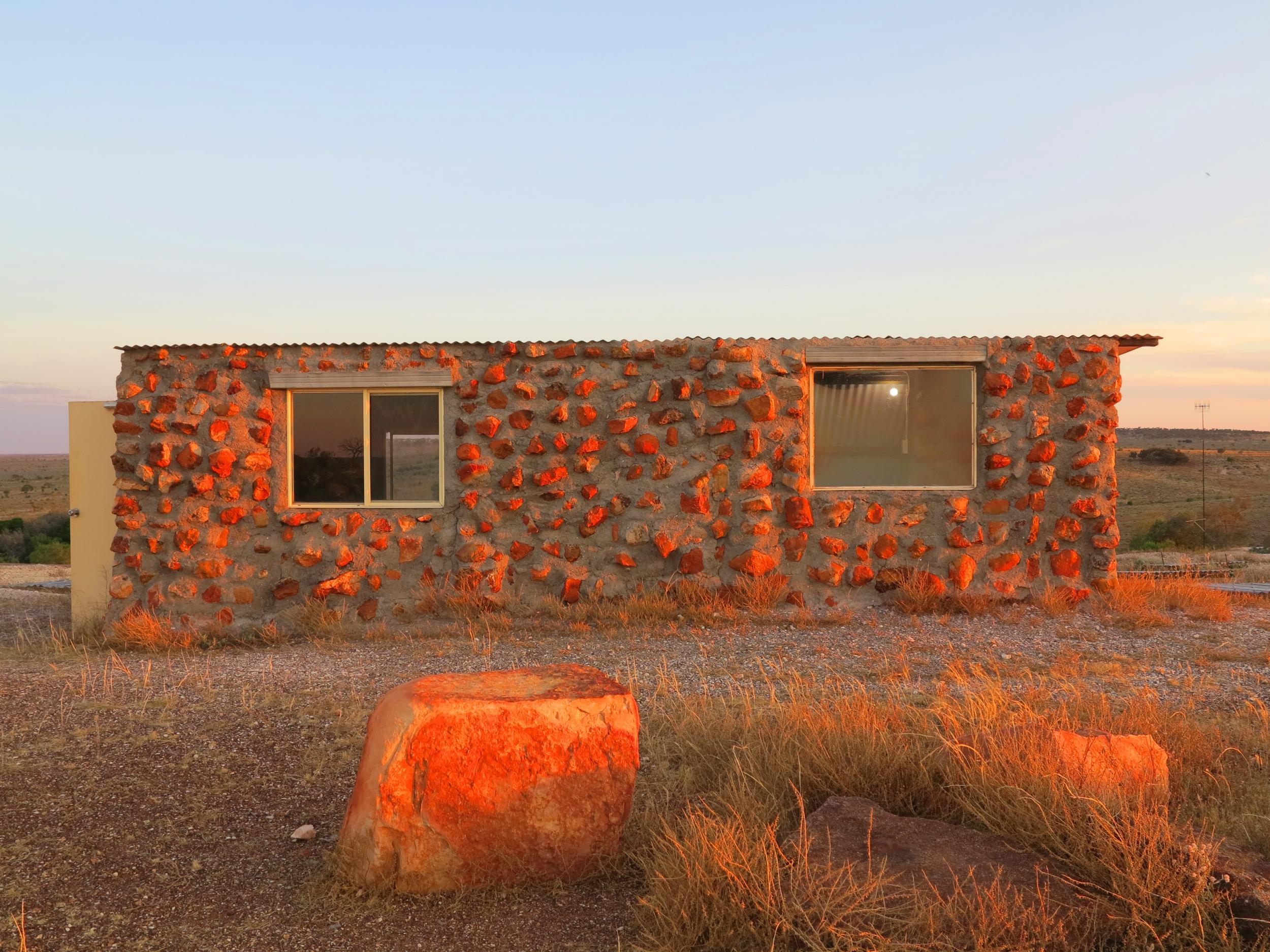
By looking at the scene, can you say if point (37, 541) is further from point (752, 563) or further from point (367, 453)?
A: point (752, 563)

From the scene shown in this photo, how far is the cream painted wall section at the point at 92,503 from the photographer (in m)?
9.59

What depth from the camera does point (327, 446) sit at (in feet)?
30.1

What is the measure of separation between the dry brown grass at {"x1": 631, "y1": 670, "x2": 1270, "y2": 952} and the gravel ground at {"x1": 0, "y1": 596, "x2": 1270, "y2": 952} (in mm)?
439

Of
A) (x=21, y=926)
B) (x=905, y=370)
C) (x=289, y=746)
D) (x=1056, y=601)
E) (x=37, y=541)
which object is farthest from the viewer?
(x=37, y=541)

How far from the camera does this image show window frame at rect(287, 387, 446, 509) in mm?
9023

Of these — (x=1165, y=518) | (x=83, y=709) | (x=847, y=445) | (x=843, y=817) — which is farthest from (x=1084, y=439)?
(x=1165, y=518)

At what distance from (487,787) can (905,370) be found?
683cm

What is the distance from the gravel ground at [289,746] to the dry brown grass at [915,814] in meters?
0.44

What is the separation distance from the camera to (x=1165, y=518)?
1062 inches

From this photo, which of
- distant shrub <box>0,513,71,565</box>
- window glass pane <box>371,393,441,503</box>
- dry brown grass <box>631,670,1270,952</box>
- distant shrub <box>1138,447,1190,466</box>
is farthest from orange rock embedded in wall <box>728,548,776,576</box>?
distant shrub <box>1138,447,1190,466</box>

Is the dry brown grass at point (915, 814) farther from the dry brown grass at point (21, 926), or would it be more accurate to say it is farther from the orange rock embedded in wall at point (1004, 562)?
the orange rock embedded in wall at point (1004, 562)

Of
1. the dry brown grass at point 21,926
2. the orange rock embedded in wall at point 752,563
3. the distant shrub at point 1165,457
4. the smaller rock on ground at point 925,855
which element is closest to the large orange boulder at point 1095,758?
the smaller rock on ground at point 925,855

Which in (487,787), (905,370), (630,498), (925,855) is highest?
(905,370)

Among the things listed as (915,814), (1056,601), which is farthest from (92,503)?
(1056,601)
